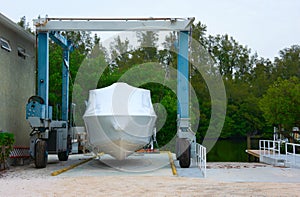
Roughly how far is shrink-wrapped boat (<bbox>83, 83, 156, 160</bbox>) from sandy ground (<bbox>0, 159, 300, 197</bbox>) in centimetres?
203

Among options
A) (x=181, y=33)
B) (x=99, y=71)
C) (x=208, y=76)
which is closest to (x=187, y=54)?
(x=181, y=33)

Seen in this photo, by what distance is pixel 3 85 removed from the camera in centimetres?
1736

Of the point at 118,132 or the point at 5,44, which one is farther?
the point at 5,44

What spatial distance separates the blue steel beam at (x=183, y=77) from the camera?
1706 centimetres

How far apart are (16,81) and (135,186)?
9664 mm

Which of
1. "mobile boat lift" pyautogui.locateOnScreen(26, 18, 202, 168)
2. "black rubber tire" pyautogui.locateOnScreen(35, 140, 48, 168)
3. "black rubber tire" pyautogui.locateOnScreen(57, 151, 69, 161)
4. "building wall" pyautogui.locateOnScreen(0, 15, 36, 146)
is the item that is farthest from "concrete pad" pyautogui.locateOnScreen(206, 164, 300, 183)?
"building wall" pyautogui.locateOnScreen(0, 15, 36, 146)

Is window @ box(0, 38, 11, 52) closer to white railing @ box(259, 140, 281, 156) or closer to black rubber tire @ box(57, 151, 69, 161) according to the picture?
black rubber tire @ box(57, 151, 69, 161)

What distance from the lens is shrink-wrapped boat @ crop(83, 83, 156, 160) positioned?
15.1 meters

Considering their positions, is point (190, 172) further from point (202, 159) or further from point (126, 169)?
point (126, 169)

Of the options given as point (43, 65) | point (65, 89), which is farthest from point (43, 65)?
point (65, 89)

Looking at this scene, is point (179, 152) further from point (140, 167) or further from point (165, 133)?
point (165, 133)

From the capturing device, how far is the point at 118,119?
15.1 metres

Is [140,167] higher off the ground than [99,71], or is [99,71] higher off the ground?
[99,71]

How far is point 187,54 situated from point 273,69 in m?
44.0
